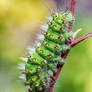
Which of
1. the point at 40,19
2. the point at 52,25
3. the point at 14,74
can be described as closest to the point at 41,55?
the point at 52,25

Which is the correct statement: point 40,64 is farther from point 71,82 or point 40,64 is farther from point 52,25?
point 71,82

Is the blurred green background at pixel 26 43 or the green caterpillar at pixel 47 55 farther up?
the blurred green background at pixel 26 43

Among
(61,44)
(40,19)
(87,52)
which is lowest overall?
(61,44)

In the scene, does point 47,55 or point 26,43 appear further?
point 26,43

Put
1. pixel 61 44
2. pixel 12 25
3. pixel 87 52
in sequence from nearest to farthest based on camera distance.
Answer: pixel 61 44 → pixel 87 52 → pixel 12 25

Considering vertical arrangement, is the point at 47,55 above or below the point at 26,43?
below

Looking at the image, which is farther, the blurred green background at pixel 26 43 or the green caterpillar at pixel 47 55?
the blurred green background at pixel 26 43
